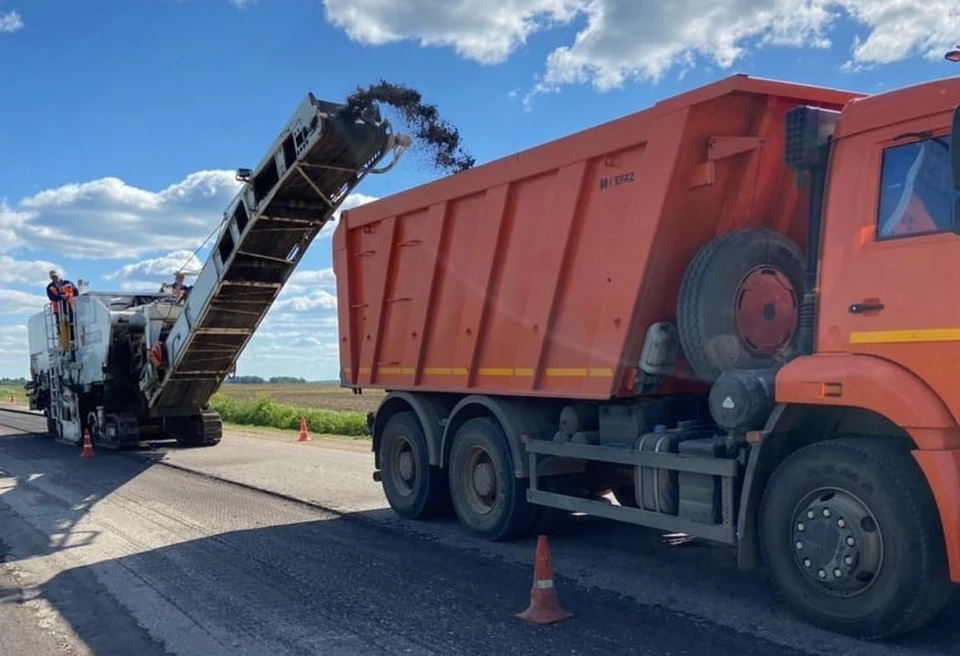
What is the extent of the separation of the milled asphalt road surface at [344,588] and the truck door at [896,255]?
5.26ft

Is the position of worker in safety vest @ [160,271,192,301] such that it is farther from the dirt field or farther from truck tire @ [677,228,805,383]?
truck tire @ [677,228,805,383]

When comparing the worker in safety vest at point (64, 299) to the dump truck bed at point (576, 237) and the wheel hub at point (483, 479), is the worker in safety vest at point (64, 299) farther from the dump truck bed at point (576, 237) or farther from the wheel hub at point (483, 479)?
the wheel hub at point (483, 479)

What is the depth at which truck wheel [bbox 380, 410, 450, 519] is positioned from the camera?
899 cm

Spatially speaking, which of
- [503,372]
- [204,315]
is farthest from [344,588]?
[204,315]

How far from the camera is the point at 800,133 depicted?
5.43 m

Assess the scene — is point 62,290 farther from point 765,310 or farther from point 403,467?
point 765,310

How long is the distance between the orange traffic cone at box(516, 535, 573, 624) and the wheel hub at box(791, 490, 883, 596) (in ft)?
4.76

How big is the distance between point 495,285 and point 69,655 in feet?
14.4

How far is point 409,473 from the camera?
934 centimetres

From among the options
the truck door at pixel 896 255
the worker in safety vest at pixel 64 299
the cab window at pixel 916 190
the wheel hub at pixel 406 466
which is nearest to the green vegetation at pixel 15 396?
the worker in safety vest at pixel 64 299

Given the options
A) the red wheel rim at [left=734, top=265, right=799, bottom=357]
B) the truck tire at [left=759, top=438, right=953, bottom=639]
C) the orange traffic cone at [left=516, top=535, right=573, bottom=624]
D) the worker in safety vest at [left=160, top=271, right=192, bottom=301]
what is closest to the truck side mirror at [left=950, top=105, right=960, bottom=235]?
the truck tire at [left=759, top=438, right=953, bottom=639]

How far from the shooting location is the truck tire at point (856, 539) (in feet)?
15.1

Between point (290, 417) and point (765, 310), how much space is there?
72.3ft

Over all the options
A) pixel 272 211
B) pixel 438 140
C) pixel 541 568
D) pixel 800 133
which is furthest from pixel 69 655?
pixel 272 211
